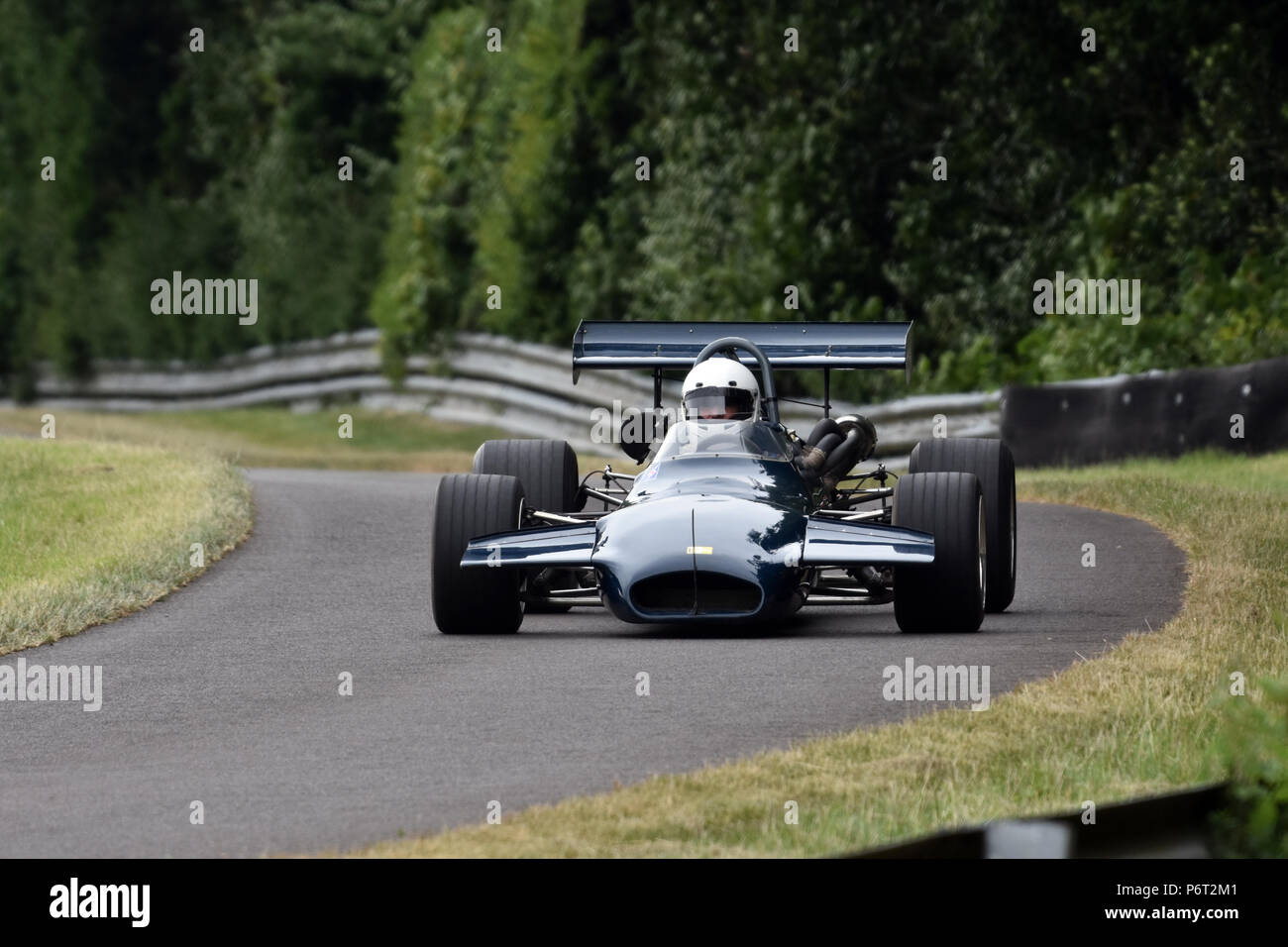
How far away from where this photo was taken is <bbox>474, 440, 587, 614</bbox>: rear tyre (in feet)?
41.8

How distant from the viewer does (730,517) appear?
34.2ft

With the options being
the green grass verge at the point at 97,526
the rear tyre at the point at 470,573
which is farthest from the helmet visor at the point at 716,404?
the green grass verge at the point at 97,526

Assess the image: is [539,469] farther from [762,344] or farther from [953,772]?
[953,772]

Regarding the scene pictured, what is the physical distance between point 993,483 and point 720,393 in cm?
154

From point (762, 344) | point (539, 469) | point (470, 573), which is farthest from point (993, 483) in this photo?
point (470, 573)

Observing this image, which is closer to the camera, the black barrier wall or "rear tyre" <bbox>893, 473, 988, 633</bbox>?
"rear tyre" <bbox>893, 473, 988, 633</bbox>

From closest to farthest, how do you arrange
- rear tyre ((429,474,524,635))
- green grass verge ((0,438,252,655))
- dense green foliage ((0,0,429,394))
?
1. rear tyre ((429,474,524,635))
2. green grass verge ((0,438,252,655))
3. dense green foliage ((0,0,429,394))

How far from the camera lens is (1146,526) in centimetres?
1486

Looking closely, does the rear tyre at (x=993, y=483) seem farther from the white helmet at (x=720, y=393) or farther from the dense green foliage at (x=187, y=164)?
the dense green foliage at (x=187, y=164)

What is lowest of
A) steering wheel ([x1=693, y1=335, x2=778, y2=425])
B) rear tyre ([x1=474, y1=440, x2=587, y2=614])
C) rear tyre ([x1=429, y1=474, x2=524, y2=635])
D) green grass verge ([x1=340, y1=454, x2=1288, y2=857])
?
green grass verge ([x1=340, y1=454, x2=1288, y2=857])

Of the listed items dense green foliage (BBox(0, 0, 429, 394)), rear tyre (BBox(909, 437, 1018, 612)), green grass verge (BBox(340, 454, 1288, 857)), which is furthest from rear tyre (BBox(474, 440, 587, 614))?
dense green foliage (BBox(0, 0, 429, 394))

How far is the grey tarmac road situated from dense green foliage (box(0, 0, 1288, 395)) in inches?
385

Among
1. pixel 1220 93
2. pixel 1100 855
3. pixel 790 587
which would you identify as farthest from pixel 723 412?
pixel 1220 93

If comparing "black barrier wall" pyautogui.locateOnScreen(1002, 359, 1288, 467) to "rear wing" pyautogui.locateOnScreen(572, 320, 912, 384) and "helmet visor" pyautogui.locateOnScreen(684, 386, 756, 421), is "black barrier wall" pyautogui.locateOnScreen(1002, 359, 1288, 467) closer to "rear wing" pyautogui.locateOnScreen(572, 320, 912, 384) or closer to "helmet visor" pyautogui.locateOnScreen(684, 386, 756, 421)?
"rear wing" pyautogui.locateOnScreen(572, 320, 912, 384)
